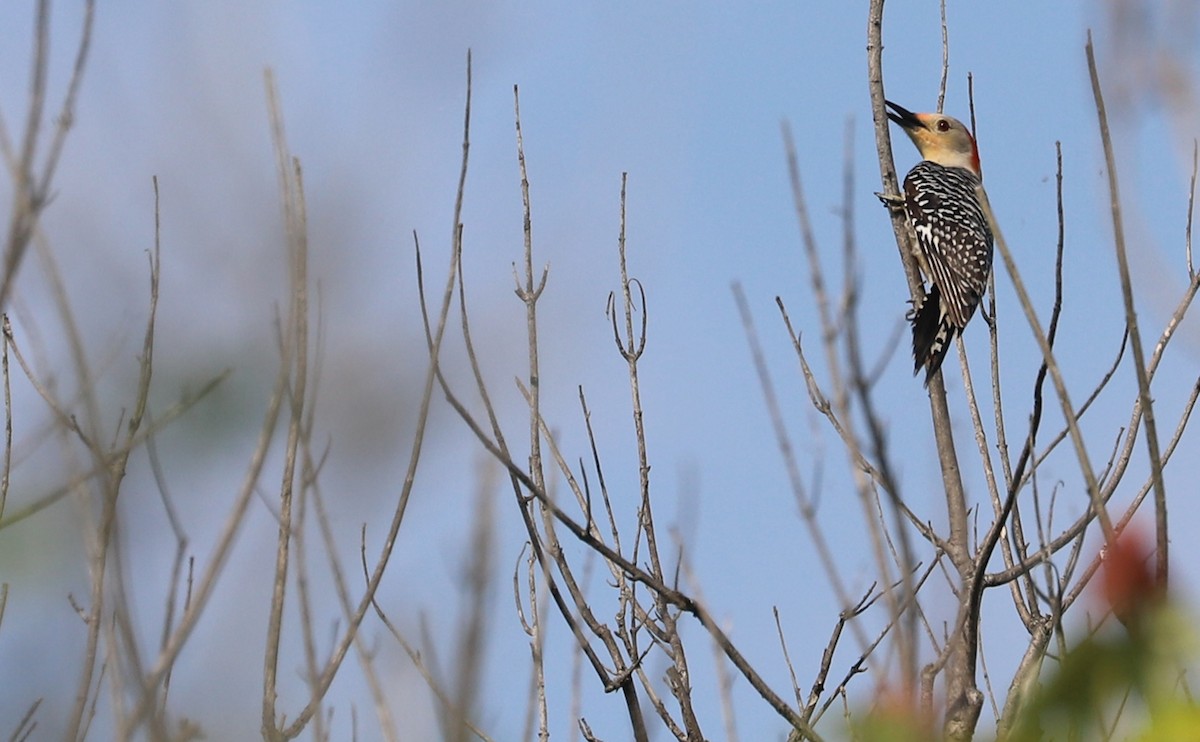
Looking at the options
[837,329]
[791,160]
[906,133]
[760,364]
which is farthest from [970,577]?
[906,133]

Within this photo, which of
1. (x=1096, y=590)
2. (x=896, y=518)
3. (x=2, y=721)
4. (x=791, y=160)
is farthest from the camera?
(x=2, y=721)

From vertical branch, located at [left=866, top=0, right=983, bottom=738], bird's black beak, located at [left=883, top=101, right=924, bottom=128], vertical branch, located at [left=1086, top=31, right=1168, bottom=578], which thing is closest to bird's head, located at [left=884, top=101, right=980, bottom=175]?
bird's black beak, located at [left=883, top=101, right=924, bottom=128]

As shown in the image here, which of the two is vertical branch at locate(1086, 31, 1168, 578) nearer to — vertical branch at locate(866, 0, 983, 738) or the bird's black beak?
vertical branch at locate(866, 0, 983, 738)

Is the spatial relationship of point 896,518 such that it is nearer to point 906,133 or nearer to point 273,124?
point 273,124

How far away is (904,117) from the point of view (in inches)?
347

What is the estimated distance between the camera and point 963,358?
15.7 ft

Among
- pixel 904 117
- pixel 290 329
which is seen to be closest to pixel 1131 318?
pixel 290 329

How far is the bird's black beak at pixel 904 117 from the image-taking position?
865 cm

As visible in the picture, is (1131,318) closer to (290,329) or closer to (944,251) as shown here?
(290,329)

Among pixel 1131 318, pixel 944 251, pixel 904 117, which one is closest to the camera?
pixel 1131 318

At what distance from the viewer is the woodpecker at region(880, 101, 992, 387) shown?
Result: 6137mm

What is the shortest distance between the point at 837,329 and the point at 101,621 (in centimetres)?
169

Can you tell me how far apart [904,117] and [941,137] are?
38 cm

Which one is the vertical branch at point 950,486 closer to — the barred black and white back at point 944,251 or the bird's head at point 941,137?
the barred black and white back at point 944,251
